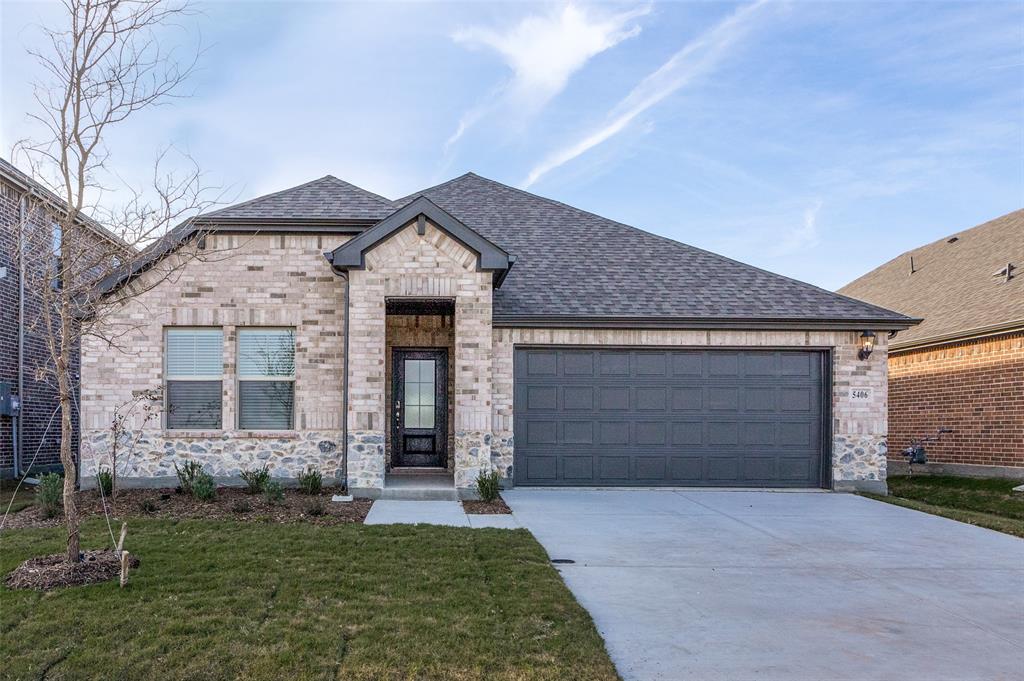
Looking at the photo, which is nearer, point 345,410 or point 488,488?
point 488,488

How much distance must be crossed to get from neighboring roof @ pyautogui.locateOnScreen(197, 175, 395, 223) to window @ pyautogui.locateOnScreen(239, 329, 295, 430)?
184 cm

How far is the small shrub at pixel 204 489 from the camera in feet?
29.4

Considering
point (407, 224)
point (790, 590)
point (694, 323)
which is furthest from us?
point (694, 323)

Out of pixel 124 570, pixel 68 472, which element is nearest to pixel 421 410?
pixel 68 472

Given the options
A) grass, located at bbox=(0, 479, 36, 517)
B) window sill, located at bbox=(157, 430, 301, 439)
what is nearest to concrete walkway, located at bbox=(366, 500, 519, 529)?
window sill, located at bbox=(157, 430, 301, 439)

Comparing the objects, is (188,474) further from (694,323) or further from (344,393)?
(694,323)

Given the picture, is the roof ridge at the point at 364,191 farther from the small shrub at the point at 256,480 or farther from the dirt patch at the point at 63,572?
the dirt patch at the point at 63,572

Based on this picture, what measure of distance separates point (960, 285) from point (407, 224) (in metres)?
13.9

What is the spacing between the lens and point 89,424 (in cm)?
1030

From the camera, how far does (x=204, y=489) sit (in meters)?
8.96

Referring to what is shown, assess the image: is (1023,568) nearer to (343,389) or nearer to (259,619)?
(259,619)

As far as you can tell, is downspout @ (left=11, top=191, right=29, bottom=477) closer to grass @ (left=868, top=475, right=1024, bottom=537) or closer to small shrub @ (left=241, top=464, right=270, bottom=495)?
small shrub @ (left=241, top=464, right=270, bottom=495)

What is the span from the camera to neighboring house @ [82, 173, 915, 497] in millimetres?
10031

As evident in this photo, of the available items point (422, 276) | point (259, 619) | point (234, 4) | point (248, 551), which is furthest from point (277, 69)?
point (259, 619)
